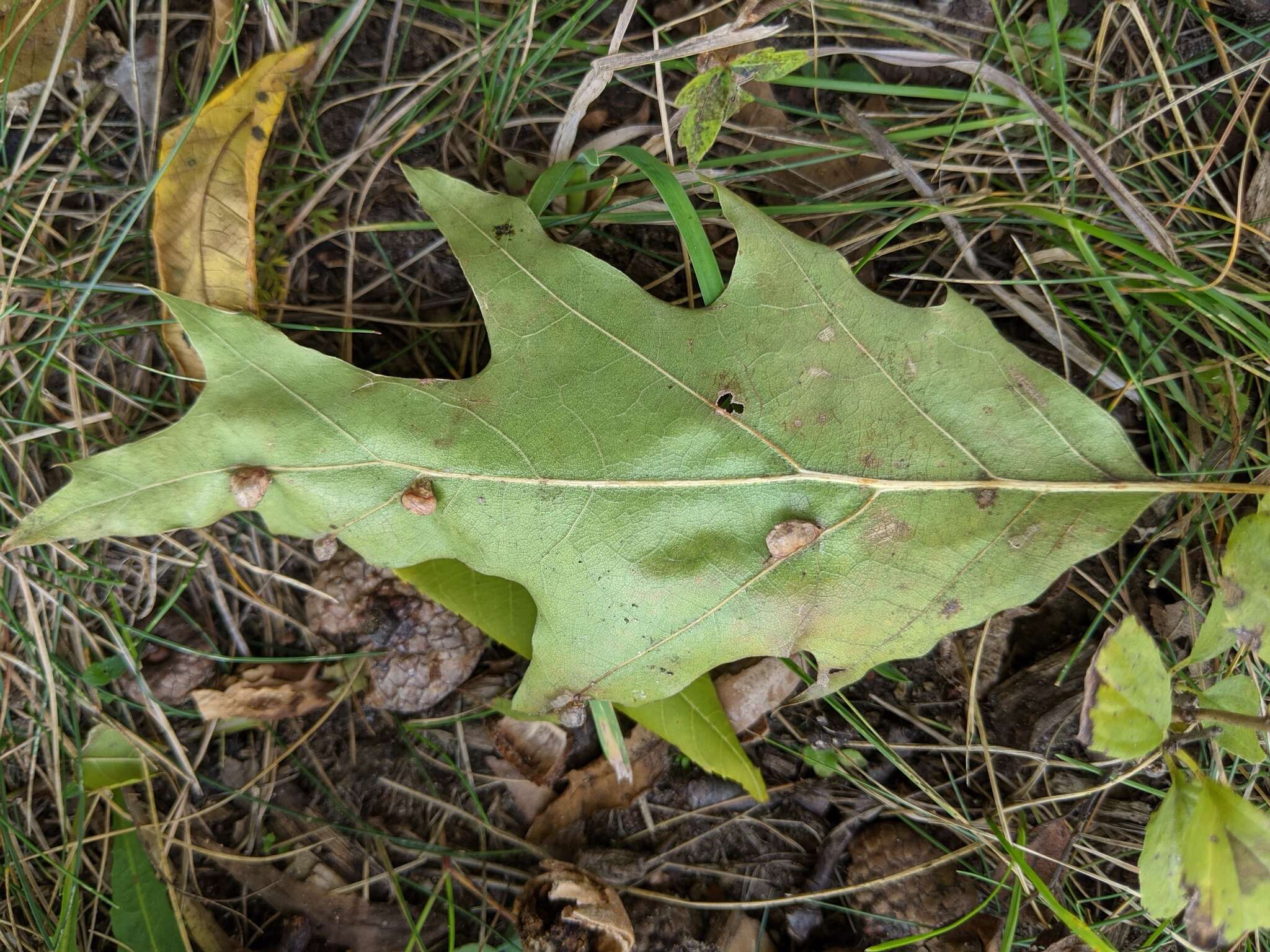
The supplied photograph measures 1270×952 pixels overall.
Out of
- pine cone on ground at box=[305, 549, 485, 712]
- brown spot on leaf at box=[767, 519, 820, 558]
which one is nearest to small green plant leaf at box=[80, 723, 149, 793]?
pine cone on ground at box=[305, 549, 485, 712]

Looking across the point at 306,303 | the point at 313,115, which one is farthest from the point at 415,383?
the point at 313,115

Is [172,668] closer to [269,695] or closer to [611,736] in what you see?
[269,695]

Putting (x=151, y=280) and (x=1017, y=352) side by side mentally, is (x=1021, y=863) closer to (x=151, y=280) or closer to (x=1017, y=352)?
(x=1017, y=352)

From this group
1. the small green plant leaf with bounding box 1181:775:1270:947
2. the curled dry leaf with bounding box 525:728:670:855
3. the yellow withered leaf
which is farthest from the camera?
the curled dry leaf with bounding box 525:728:670:855

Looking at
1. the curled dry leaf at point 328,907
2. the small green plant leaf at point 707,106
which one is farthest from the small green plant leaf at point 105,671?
the small green plant leaf at point 707,106

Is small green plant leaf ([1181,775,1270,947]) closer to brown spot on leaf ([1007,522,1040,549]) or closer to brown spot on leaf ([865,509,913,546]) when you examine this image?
brown spot on leaf ([1007,522,1040,549])

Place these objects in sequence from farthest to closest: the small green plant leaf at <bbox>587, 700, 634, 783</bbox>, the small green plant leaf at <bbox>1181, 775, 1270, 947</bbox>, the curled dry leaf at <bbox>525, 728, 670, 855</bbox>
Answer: the curled dry leaf at <bbox>525, 728, 670, 855</bbox>, the small green plant leaf at <bbox>587, 700, 634, 783</bbox>, the small green plant leaf at <bbox>1181, 775, 1270, 947</bbox>
